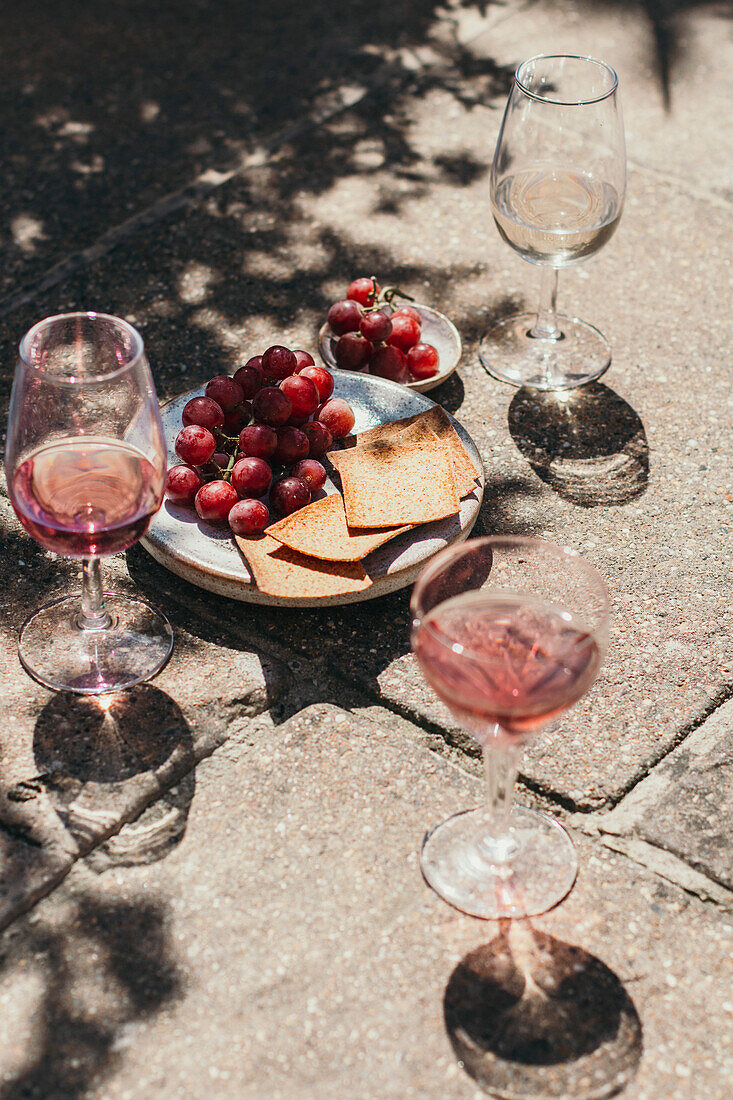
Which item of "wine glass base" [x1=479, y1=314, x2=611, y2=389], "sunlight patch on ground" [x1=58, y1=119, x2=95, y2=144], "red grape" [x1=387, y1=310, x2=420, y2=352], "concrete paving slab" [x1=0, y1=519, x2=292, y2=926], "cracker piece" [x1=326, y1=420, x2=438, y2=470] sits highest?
"cracker piece" [x1=326, y1=420, x2=438, y2=470]

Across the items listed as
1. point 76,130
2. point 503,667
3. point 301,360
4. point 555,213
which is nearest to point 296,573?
point 301,360

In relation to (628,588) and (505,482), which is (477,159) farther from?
(628,588)

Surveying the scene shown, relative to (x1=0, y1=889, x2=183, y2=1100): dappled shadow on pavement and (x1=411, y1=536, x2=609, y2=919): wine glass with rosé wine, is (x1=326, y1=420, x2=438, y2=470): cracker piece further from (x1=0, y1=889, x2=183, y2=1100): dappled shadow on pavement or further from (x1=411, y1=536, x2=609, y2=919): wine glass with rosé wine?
(x1=0, y1=889, x2=183, y2=1100): dappled shadow on pavement

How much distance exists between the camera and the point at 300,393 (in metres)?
2.51

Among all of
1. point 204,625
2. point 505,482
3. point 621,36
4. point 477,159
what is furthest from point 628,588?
point 621,36

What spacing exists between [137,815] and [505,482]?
1.26 m

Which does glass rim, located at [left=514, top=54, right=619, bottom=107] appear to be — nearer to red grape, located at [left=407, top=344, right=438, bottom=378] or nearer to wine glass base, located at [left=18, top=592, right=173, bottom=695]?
red grape, located at [left=407, top=344, right=438, bottom=378]

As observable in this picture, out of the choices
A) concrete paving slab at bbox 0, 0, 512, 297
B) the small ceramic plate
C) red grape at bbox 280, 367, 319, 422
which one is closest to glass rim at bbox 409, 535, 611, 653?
red grape at bbox 280, 367, 319, 422

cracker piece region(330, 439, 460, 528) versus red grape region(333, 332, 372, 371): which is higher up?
cracker piece region(330, 439, 460, 528)

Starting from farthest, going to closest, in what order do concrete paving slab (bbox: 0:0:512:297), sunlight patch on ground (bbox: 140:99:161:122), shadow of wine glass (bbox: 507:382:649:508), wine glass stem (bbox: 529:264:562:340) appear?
sunlight patch on ground (bbox: 140:99:161:122)
concrete paving slab (bbox: 0:0:512:297)
wine glass stem (bbox: 529:264:562:340)
shadow of wine glass (bbox: 507:382:649:508)

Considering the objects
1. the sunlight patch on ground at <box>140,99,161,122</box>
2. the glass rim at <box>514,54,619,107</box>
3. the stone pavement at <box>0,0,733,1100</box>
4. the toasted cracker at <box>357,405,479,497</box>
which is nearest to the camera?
the stone pavement at <box>0,0,733,1100</box>

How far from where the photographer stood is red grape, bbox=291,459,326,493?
244 centimetres

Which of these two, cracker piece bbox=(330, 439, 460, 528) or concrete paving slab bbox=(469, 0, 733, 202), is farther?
concrete paving slab bbox=(469, 0, 733, 202)

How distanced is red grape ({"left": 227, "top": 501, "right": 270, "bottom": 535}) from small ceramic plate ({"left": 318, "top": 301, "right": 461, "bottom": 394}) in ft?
2.14
